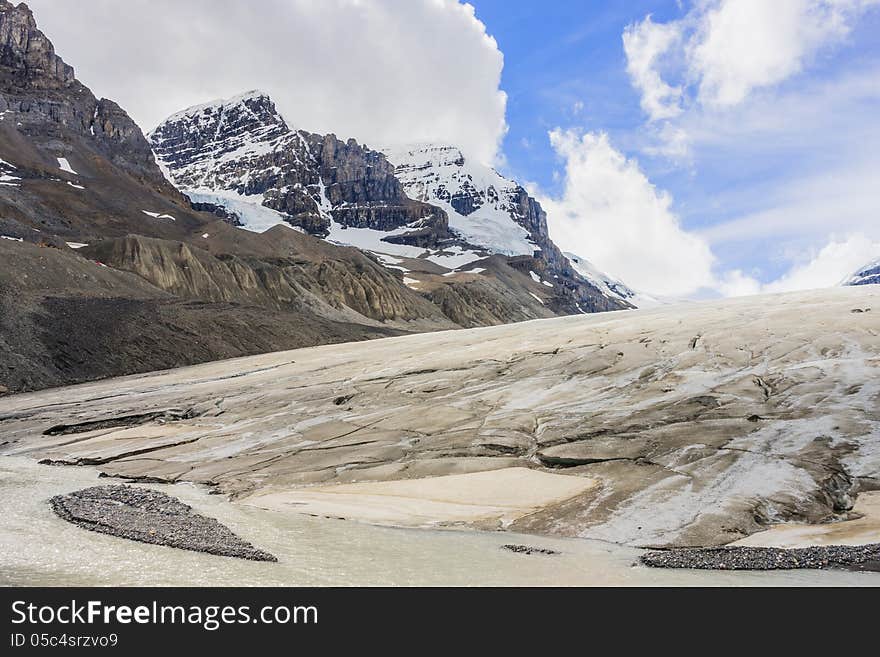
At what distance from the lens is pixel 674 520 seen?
515 inches

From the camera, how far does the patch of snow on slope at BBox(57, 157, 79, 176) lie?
485ft

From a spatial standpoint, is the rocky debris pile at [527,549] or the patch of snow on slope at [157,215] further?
the patch of snow on slope at [157,215]

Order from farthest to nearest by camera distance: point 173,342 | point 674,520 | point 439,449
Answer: point 173,342 → point 439,449 → point 674,520

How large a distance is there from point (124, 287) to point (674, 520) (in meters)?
66.8

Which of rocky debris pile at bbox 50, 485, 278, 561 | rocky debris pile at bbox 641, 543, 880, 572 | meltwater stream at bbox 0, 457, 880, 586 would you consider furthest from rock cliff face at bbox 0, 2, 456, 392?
rocky debris pile at bbox 641, 543, 880, 572

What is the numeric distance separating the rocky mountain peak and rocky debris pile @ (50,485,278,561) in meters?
210

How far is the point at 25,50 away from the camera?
7175 inches

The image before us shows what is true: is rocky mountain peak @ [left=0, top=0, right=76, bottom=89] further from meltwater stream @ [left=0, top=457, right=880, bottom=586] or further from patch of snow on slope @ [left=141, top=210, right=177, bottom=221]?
meltwater stream @ [left=0, top=457, right=880, bottom=586]

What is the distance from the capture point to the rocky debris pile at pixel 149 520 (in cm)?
1052

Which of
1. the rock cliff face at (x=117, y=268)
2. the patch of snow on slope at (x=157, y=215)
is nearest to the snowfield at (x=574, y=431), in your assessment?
the rock cliff face at (x=117, y=268)

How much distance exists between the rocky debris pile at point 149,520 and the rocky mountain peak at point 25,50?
20962 centimetres

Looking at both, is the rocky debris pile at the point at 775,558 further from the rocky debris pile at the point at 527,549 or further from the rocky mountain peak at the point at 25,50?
the rocky mountain peak at the point at 25,50
